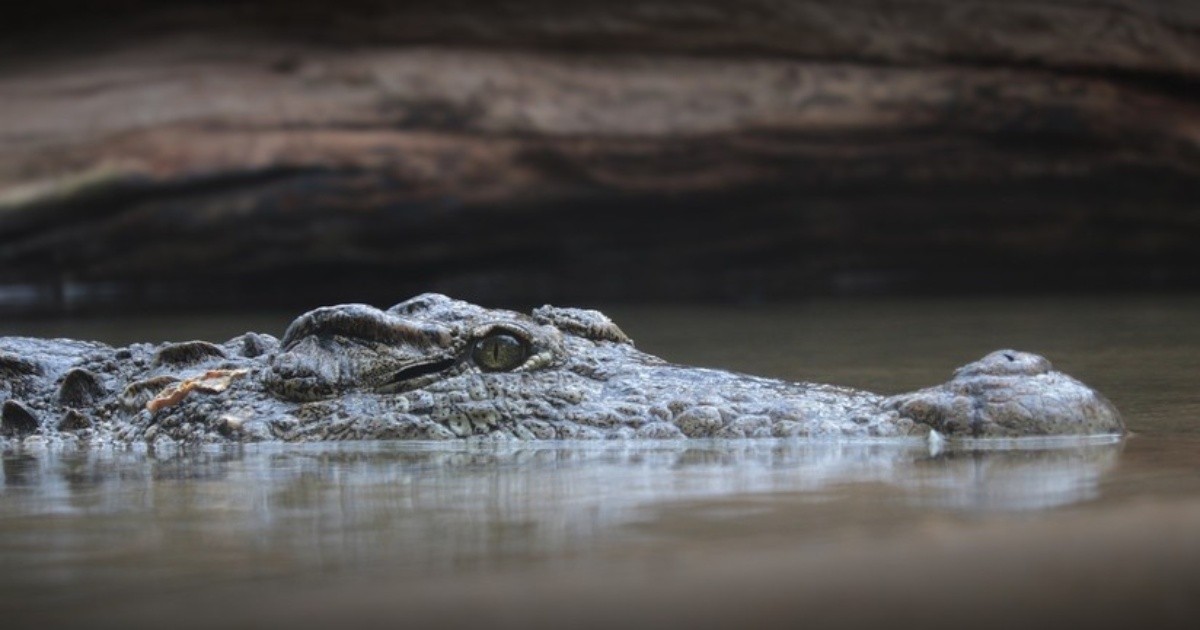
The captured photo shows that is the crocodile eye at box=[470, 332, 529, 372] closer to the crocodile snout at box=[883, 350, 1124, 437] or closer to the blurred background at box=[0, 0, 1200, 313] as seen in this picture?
the crocodile snout at box=[883, 350, 1124, 437]

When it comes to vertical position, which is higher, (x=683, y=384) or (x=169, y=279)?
(x=169, y=279)

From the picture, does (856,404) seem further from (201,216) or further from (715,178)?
(201,216)

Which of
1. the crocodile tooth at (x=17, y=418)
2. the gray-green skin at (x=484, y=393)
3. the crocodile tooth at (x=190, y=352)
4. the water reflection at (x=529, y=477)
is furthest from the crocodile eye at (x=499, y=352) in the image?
the crocodile tooth at (x=17, y=418)

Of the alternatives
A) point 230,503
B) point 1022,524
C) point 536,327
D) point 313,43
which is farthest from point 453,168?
point 1022,524

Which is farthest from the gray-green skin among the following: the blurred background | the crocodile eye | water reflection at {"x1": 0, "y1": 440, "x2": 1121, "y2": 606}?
the blurred background

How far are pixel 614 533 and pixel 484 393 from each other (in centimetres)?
177

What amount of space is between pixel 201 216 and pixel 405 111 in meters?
1.69

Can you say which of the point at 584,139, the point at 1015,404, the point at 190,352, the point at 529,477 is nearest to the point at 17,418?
the point at 190,352

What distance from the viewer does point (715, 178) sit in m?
11.1

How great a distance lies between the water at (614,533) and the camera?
2.31 m

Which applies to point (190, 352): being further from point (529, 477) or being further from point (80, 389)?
point (529, 477)

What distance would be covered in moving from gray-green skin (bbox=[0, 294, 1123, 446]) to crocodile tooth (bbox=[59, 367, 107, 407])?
0.28 feet

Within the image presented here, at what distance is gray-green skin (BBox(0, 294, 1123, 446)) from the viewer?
4.32m

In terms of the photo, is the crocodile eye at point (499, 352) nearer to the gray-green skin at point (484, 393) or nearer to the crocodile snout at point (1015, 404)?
the gray-green skin at point (484, 393)
